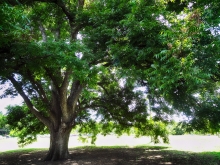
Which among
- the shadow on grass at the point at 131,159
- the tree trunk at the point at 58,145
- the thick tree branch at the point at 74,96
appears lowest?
the shadow on grass at the point at 131,159

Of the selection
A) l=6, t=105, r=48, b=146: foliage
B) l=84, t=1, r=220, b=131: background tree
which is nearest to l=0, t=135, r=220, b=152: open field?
l=6, t=105, r=48, b=146: foliage

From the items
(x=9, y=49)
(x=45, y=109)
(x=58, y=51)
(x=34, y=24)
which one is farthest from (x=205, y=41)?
(x=45, y=109)

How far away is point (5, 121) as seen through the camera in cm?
1392

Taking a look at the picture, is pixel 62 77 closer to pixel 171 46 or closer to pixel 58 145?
pixel 58 145

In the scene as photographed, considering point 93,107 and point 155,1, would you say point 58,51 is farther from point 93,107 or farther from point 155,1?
point 93,107

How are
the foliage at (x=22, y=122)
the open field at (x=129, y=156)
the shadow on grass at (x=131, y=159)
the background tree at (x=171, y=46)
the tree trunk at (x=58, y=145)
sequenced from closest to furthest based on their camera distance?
1. the background tree at (x=171, y=46)
2. the shadow on grass at (x=131, y=159)
3. the open field at (x=129, y=156)
4. the tree trunk at (x=58, y=145)
5. the foliage at (x=22, y=122)

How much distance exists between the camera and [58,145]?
424 inches

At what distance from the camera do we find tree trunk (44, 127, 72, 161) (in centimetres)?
1057

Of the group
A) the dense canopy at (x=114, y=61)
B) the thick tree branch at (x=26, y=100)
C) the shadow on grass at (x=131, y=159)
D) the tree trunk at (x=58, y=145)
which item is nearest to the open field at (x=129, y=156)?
the shadow on grass at (x=131, y=159)

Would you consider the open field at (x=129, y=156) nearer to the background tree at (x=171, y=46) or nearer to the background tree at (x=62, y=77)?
the background tree at (x=62, y=77)

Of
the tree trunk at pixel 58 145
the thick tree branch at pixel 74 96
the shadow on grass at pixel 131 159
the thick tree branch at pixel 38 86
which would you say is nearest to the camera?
the shadow on grass at pixel 131 159

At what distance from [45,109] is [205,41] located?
9.30 m

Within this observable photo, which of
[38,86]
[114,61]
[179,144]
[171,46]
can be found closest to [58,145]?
[38,86]

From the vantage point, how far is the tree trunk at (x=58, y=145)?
1057 cm
